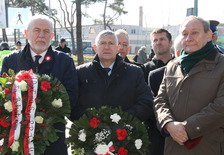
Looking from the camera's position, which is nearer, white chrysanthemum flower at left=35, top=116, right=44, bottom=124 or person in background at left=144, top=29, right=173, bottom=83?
white chrysanthemum flower at left=35, top=116, right=44, bottom=124

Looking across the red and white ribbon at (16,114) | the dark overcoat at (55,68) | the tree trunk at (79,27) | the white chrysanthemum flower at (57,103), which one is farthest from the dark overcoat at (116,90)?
the tree trunk at (79,27)

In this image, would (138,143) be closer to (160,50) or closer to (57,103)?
(57,103)

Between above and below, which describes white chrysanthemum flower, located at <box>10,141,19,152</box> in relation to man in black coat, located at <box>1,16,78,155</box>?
below

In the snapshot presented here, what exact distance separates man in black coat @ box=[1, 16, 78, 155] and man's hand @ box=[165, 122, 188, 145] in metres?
1.11

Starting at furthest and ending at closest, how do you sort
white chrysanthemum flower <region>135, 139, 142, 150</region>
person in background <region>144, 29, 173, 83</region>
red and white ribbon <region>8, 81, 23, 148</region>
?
1. person in background <region>144, 29, 173, 83</region>
2. white chrysanthemum flower <region>135, 139, 142, 150</region>
3. red and white ribbon <region>8, 81, 23, 148</region>

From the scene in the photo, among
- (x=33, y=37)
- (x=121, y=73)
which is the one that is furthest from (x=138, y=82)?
(x=33, y=37)

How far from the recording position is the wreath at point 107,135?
8.09ft

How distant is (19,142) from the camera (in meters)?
2.43

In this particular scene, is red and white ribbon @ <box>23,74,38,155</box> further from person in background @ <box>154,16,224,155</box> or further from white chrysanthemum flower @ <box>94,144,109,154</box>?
person in background @ <box>154,16,224,155</box>

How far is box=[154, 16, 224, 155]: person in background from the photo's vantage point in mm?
2463

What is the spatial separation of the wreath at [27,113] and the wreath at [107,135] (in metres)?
0.26

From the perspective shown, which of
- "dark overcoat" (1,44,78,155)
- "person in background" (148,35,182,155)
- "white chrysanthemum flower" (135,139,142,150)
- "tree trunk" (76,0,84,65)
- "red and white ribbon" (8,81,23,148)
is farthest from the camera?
"tree trunk" (76,0,84,65)

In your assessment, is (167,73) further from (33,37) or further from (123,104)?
(33,37)

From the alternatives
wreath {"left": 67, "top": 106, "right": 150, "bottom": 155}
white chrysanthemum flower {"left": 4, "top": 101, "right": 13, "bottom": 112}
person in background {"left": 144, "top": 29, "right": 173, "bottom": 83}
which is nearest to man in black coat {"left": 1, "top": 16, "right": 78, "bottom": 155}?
wreath {"left": 67, "top": 106, "right": 150, "bottom": 155}
